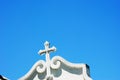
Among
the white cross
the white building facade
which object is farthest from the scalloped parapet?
the white cross

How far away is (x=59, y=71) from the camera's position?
1453 cm

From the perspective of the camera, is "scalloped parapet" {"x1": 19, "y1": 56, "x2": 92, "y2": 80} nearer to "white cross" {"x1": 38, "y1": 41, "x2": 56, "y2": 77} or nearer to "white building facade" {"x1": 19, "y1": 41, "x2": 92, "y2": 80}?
"white building facade" {"x1": 19, "y1": 41, "x2": 92, "y2": 80}

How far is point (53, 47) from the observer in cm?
1502

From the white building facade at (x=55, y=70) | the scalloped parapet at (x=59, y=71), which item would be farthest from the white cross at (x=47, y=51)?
the scalloped parapet at (x=59, y=71)

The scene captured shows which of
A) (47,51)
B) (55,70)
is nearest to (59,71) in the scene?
Answer: (55,70)

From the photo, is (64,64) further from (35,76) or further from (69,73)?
(35,76)

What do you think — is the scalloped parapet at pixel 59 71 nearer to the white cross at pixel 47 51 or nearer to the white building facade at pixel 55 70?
the white building facade at pixel 55 70

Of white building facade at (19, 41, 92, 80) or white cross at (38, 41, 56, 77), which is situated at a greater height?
white cross at (38, 41, 56, 77)

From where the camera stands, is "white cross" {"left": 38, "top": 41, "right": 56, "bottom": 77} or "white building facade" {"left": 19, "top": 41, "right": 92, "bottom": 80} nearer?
"white building facade" {"left": 19, "top": 41, "right": 92, "bottom": 80}

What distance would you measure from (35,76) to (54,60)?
125 centimetres

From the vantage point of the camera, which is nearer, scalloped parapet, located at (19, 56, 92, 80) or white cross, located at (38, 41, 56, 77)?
scalloped parapet, located at (19, 56, 92, 80)

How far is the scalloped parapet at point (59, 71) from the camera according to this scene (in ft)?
45.4

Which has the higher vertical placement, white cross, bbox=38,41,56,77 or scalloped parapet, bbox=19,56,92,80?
white cross, bbox=38,41,56,77

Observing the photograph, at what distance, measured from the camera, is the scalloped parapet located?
45.4ft
